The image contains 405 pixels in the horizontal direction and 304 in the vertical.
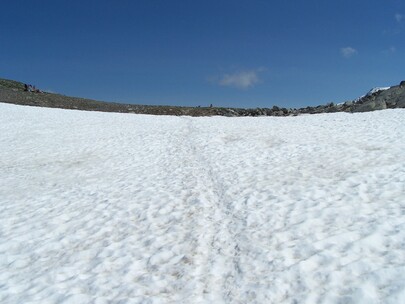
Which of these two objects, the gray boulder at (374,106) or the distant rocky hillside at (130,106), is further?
the distant rocky hillside at (130,106)

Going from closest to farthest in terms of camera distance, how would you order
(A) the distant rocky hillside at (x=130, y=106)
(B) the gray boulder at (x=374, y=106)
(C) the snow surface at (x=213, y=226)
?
(C) the snow surface at (x=213, y=226), (B) the gray boulder at (x=374, y=106), (A) the distant rocky hillside at (x=130, y=106)

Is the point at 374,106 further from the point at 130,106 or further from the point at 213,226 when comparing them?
the point at 130,106

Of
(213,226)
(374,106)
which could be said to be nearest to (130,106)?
(374,106)

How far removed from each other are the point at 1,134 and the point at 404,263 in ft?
98.0

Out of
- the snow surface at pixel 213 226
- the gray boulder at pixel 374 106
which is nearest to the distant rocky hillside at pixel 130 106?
the gray boulder at pixel 374 106

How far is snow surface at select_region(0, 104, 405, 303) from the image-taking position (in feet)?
19.7

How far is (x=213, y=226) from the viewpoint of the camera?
8.64m

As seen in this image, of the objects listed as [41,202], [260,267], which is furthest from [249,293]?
[41,202]

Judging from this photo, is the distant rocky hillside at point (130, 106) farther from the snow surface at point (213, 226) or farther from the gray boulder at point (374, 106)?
the snow surface at point (213, 226)

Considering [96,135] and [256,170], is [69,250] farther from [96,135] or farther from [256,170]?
[96,135]

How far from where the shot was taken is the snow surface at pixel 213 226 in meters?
6.01

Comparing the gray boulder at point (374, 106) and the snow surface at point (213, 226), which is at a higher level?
the gray boulder at point (374, 106)

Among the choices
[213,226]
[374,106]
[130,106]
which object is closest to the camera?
[213,226]

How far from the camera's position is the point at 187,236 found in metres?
8.23
